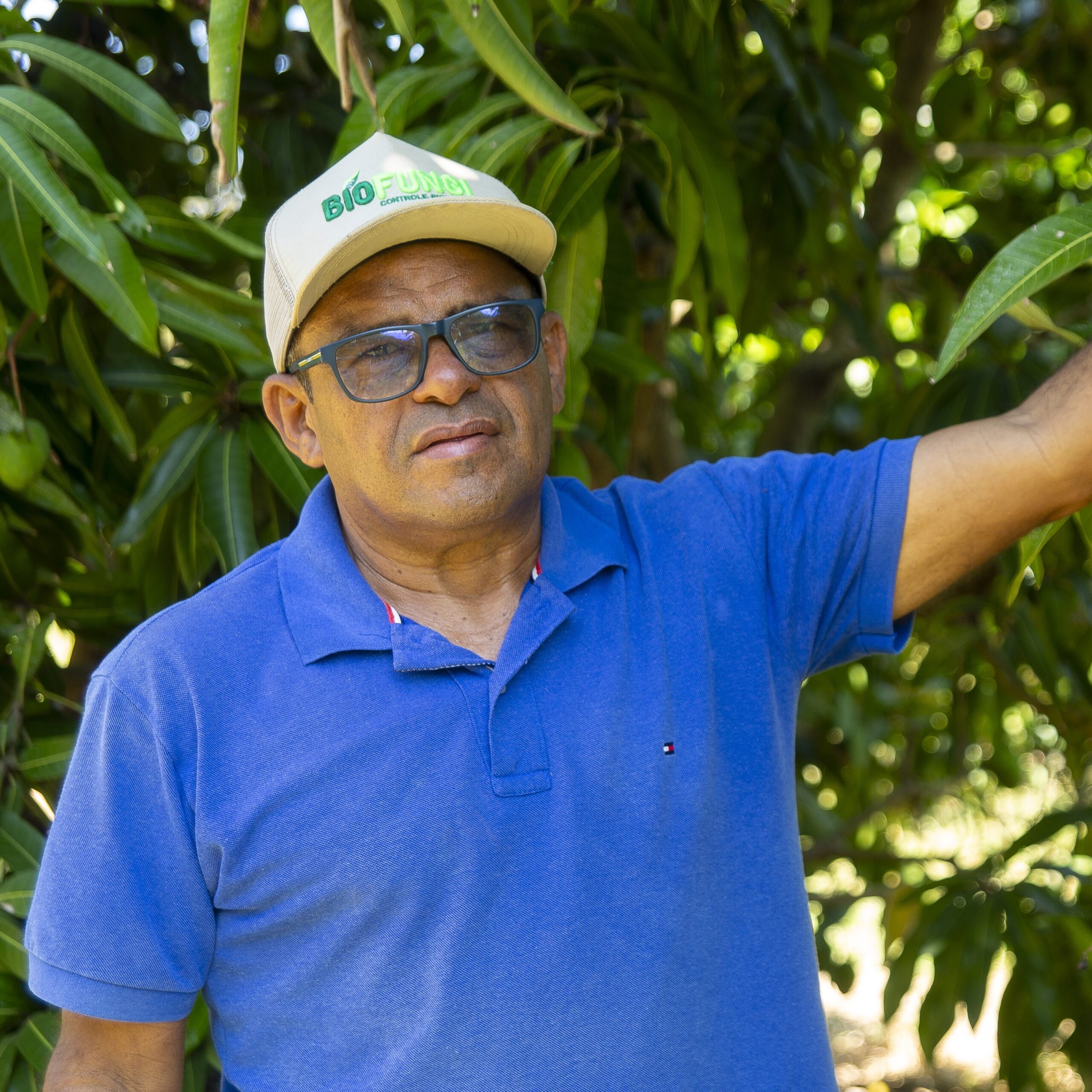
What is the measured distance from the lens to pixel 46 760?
1598 millimetres

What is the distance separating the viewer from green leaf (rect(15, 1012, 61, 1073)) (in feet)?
4.70

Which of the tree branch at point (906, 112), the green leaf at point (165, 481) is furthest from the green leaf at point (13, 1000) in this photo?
the tree branch at point (906, 112)

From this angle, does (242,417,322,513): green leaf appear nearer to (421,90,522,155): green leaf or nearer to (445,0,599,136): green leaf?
(421,90,522,155): green leaf

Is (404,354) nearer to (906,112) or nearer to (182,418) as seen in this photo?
(182,418)

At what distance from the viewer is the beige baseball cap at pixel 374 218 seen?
3.97ft

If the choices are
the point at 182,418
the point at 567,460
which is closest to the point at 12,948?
the point at 182,418

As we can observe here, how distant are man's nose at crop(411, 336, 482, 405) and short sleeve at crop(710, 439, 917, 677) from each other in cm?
33

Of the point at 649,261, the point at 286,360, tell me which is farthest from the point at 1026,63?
the point at 286,360

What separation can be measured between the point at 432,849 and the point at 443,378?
442 millimetres

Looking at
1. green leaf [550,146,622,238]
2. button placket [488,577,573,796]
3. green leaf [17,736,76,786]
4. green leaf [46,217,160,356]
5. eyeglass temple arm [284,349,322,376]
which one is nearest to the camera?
button placket [488,577,573,796]

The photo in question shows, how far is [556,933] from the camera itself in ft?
3.68

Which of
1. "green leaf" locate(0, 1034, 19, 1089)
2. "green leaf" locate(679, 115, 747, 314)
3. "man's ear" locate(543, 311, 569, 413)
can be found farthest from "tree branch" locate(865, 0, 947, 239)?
"green leaf" locate(0, 1034, 19, 1089)

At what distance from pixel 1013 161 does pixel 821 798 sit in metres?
1.87

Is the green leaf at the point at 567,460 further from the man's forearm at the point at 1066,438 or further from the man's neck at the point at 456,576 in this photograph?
the man's forearm at the point at 1066,438
